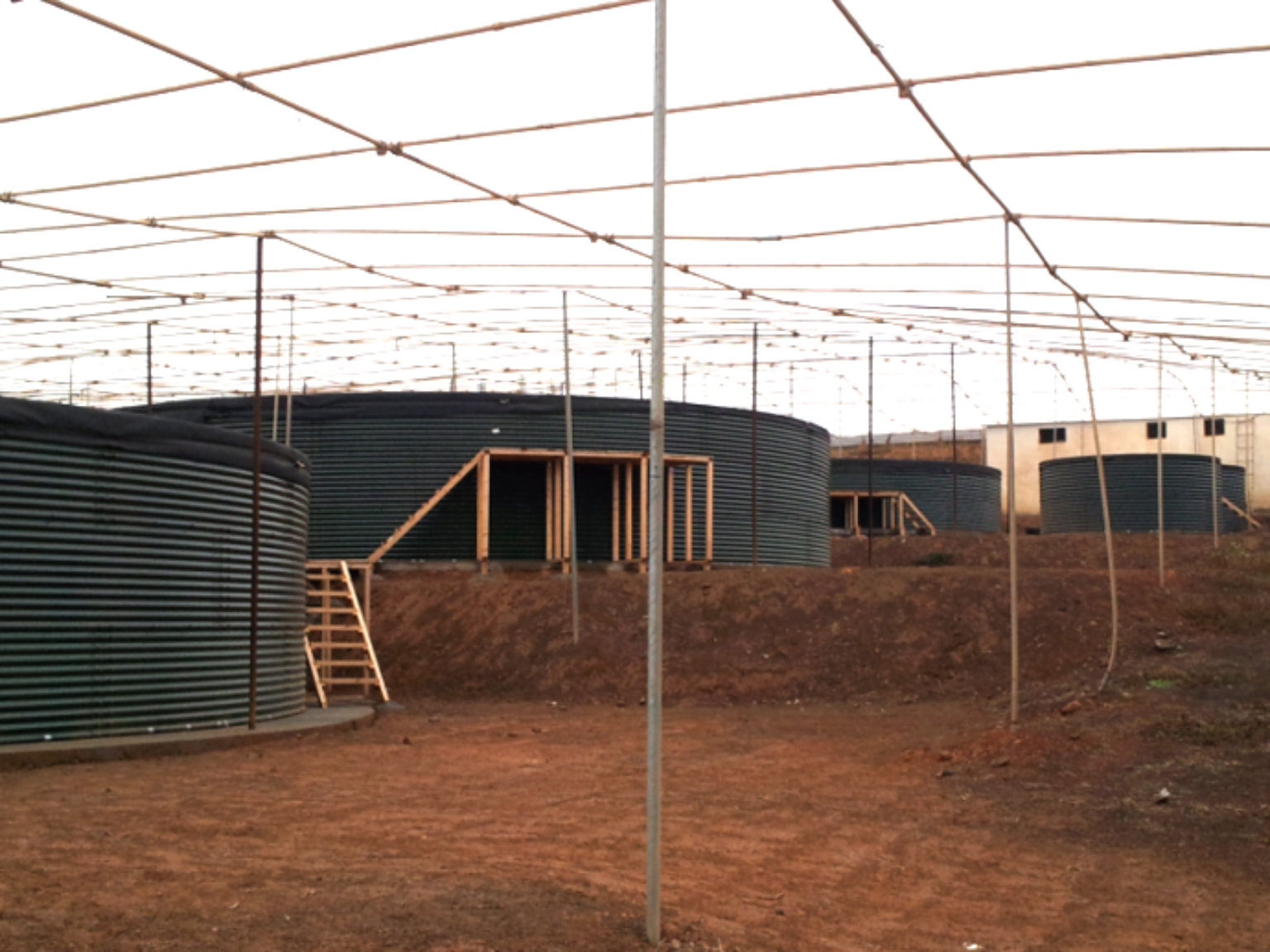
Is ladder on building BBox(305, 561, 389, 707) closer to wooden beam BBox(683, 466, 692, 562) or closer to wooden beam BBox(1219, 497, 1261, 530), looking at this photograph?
wooden beam BBox(683, 466, 692, 562)

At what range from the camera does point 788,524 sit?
28.0 metres

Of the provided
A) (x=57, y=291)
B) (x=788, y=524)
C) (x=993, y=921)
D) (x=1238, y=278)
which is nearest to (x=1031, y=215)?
(x=1238, y=278)

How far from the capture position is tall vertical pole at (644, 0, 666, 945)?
18.4 ft

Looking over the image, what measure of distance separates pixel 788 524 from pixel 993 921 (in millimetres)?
21507

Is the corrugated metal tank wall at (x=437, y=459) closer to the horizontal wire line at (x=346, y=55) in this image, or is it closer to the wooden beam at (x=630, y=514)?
the wooden beam at (x=630, y=514)

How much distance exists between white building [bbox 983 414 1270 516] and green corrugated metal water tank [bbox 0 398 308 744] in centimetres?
→ 3513

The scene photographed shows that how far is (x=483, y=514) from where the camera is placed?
2248 centimetres

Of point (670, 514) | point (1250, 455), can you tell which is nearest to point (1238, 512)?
point (1250, 455)

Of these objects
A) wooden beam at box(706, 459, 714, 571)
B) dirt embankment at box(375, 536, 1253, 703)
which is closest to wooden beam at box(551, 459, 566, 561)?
dirt embankment at box(375, 536, 1253, 703)

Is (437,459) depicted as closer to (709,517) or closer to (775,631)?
(709,517)

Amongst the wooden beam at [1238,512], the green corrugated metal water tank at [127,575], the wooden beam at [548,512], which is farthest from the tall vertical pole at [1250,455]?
the green corrugated metal water tank at [127,575]

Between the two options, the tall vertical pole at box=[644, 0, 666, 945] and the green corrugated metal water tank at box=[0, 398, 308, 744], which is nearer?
the tall vertical pole at box=[644, 0, 666, 945]

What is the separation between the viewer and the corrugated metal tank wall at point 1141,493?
33.2 m

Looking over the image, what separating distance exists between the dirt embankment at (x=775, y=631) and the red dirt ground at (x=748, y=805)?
6cm
